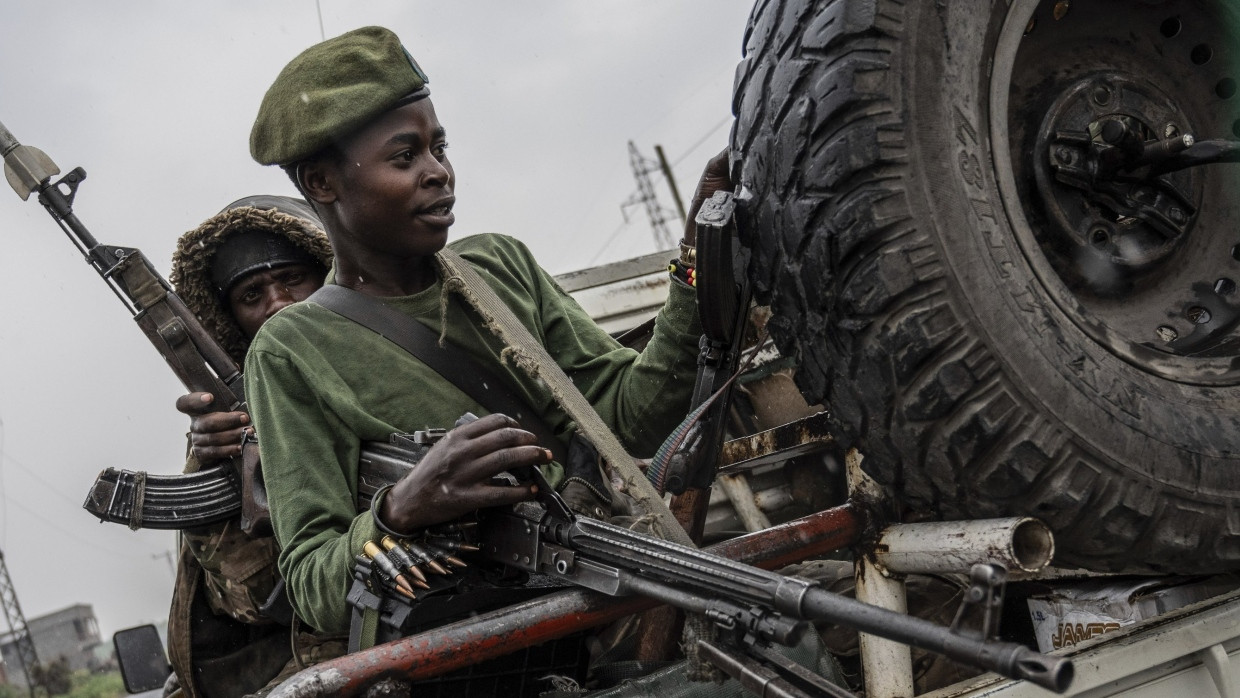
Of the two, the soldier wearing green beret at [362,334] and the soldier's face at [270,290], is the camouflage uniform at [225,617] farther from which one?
the soldier wearing green beret at [362,334]

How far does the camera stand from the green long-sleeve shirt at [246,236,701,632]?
2.02m

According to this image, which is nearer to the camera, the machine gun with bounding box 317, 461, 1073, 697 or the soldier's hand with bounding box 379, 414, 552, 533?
the machine gun with bounding box 317, 461, 1073, 697

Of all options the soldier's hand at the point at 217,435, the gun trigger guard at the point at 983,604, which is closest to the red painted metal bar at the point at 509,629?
the gun trigger guard at the point at 983,604

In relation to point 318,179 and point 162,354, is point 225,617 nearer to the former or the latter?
point 162,354

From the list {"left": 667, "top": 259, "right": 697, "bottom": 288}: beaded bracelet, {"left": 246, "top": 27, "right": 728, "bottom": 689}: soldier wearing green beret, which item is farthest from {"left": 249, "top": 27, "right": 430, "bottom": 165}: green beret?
{"left": 667, "top": 259, "right": 697, "bottom": 288}: beaded bracelet

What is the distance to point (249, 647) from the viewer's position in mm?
3113

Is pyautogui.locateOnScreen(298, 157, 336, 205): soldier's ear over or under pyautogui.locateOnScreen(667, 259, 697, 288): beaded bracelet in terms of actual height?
over

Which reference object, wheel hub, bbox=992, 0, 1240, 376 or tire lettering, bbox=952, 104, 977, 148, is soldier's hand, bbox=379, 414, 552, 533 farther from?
wheel hub, bbox=992, 0, 1240, 376

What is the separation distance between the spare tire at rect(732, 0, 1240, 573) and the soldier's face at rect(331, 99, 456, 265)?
69cm

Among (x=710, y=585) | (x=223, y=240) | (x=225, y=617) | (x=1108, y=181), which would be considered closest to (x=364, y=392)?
(x=710, y=585)

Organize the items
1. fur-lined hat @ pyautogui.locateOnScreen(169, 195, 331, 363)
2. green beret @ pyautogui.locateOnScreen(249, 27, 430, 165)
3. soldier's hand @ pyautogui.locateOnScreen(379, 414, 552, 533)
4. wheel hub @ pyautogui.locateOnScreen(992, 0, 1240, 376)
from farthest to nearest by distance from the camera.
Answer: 1. fur-lined hat @ pyautogui.locateOnScreen(169, 195, 331, 363)
2. green beret @ pyautogui.locateOnScreen(249, 27, 430, 165)
3. wheel hub @ pyautogui.locateOnScreen(992, 0, 1240, 376)
4. soldier's hand @ pyautogui.locateOnScreen(379, 414, 552, 533)

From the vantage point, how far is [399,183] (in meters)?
2.21

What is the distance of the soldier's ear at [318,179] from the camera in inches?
90.3

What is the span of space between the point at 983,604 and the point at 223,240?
9.76 feet
